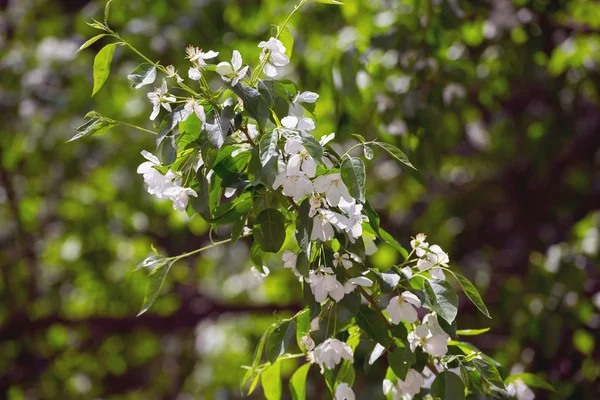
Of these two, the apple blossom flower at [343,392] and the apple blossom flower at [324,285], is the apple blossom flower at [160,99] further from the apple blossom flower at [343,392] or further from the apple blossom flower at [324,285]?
the apple blossom flower at [343,392]

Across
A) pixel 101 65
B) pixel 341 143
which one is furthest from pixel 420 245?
pixel 341 143

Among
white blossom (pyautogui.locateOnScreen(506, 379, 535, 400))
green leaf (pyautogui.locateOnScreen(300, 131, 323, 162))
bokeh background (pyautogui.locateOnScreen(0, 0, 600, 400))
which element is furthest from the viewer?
bokeh background (pyautogui.locateOnScreen(0, 0, 600, 400))

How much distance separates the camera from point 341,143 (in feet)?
5.06

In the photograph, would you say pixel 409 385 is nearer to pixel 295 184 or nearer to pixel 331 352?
pixel 331 352

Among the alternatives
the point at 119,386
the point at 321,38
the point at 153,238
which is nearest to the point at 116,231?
the point at 153,238

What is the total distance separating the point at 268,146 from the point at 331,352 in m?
0.20

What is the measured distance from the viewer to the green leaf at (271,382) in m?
0.71

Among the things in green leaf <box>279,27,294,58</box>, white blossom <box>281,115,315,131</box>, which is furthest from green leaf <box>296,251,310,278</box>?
green leaf <box>279,27,294,58</box>

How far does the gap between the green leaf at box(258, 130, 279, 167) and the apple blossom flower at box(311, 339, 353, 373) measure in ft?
0.61

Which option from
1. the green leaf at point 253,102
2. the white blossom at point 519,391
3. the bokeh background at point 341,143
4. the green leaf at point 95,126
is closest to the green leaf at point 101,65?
the green leaf at point 95,126

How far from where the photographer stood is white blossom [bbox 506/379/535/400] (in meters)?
0.75

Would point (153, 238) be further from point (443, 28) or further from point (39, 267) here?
A: point (443, 28)

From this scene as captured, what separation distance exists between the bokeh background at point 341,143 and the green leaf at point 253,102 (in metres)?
→ 0.68

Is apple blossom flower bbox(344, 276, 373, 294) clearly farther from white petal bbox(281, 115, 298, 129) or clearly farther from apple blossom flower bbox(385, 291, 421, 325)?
white petal bbox(281, 115, 298, 129)
